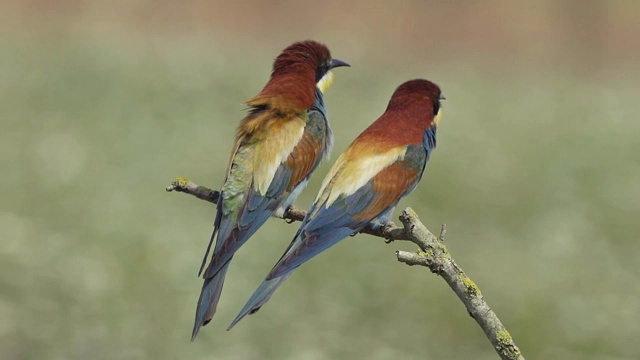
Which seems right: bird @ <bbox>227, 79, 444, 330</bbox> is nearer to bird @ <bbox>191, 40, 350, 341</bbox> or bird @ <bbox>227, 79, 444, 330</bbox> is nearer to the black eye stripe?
the black eye stripe

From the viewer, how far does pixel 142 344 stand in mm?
5234

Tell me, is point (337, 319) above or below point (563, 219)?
below

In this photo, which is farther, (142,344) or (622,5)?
(622,5)

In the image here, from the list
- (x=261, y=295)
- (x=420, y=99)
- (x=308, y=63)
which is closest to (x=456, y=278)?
(x=261, y=295)

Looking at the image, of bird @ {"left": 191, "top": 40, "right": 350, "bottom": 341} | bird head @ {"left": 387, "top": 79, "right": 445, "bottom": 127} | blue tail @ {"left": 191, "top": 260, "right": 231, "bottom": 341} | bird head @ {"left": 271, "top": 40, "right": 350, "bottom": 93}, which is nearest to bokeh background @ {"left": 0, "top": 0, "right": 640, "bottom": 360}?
bird head @ {"left": 271, "top": 40, "right": 350, "bottom": 93}

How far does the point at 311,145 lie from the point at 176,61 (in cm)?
594

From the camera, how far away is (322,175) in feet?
21.8

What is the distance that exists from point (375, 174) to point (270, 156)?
301mm

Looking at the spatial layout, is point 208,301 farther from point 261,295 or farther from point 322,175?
point 322,175

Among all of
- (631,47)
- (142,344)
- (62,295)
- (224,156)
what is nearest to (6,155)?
(224,156)

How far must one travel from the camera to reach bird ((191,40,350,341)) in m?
3.02

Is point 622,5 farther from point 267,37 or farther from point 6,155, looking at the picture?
point 6,155

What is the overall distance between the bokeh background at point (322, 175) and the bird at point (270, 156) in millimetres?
2114

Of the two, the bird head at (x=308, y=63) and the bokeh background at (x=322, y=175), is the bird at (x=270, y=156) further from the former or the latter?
the bokeh background at (x=322, y=175)
